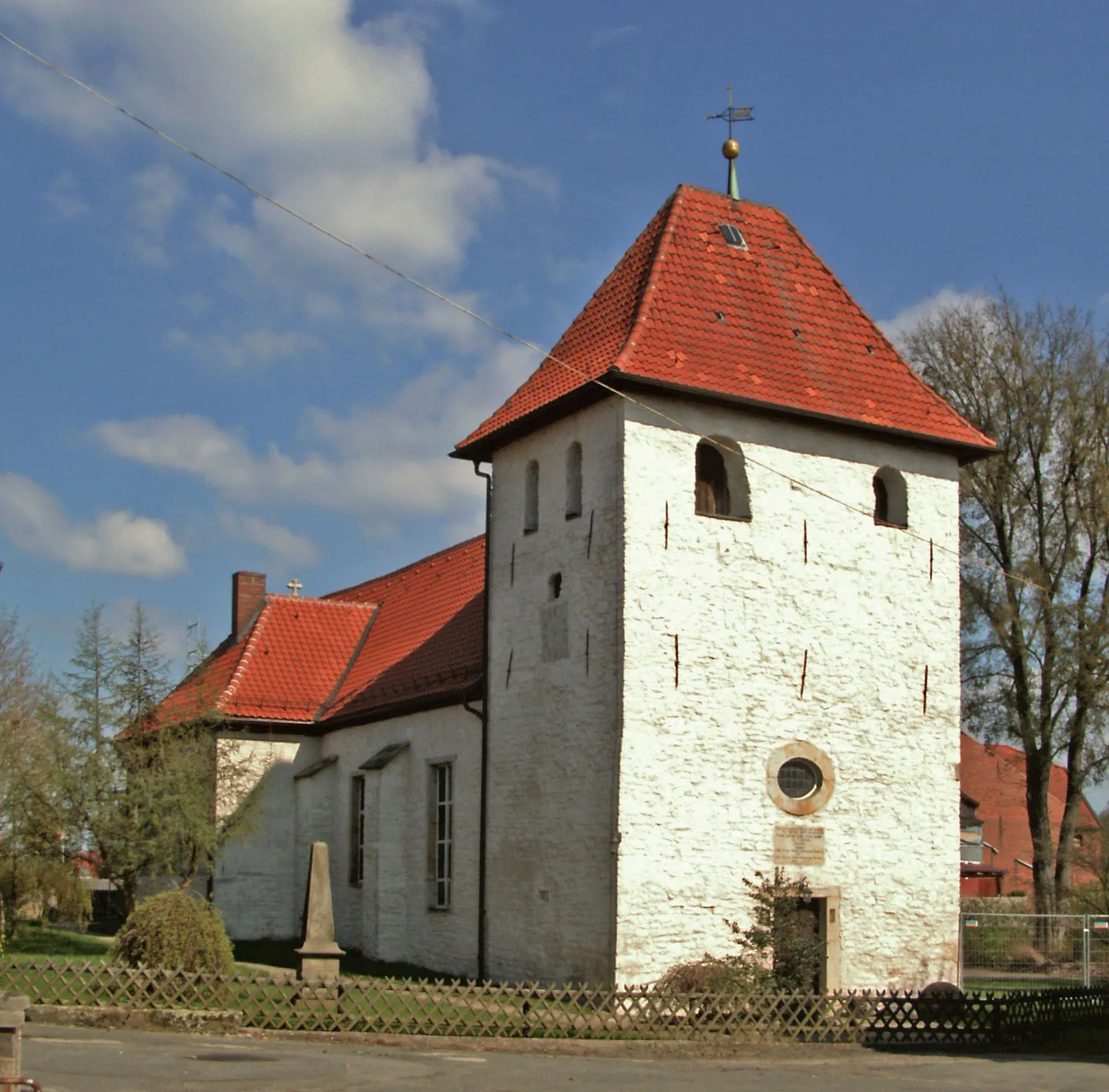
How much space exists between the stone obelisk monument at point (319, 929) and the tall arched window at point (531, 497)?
564cm

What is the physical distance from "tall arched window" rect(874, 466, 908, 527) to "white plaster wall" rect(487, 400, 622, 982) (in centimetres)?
432

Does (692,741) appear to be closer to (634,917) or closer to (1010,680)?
(634,917)

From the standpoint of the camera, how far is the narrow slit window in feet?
89.2

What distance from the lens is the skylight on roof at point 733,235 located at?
22.4 metres

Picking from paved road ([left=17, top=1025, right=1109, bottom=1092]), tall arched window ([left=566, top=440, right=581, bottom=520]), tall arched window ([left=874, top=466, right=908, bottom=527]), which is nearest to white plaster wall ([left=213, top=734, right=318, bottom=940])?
tall arched window ([left=566, top=440, right=581, bottom=520])

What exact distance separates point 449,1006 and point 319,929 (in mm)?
3467

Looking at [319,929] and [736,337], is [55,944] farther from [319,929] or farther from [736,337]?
[736,337]

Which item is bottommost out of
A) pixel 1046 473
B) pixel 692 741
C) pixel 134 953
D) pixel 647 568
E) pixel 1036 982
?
pixel 1036 982

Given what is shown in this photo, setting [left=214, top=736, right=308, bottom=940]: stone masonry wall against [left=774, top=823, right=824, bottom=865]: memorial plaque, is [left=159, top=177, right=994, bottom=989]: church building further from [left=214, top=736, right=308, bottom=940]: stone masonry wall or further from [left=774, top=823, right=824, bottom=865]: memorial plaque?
[left=214, top=736, right=308, bottom=940]: stone masonry wall

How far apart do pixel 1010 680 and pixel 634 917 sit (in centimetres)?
1774

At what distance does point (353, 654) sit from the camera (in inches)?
1230

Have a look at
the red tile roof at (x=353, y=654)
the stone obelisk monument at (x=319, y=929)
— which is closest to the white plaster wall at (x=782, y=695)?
the stone obelisk monument at (x=319, y=929)

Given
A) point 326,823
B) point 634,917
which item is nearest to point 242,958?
point 326,823

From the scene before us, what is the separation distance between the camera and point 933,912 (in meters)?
19.8
